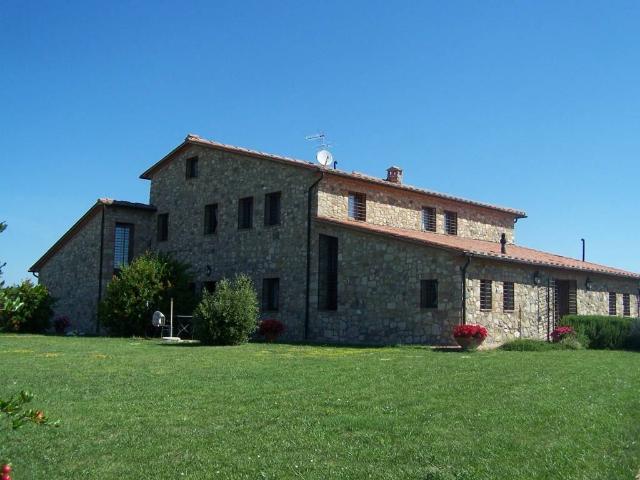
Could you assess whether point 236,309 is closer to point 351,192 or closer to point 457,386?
point 351,192

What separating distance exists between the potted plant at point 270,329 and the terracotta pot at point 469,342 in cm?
732

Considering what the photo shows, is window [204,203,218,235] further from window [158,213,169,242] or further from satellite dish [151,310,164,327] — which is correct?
satellite dish [151,310,164,327]

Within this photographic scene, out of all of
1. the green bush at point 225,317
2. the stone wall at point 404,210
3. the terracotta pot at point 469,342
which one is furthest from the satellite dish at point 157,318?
the terracotta pot at point 469,342

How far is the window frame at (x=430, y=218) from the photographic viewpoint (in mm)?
30359

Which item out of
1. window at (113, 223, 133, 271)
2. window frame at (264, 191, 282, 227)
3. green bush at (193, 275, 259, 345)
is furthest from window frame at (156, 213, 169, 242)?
green bush at (193, 275, 259, 345)

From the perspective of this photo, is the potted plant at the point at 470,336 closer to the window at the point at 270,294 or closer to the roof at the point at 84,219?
the window at the point at 270,294

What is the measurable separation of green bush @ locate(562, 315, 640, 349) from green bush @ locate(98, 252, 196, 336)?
15262 mm

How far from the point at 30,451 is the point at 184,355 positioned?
10.3 metres

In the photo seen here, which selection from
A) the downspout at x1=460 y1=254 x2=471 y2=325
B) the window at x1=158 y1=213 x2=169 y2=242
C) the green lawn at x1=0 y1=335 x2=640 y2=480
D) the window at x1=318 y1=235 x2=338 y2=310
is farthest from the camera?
the window at x1=158 y1=213 x2=169 y2=242

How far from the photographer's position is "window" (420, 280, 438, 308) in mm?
23266

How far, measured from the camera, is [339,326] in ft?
83.7

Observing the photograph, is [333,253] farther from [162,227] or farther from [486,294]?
[162,227]

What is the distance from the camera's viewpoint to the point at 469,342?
2125 cm

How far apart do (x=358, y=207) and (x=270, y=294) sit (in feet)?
16.4
